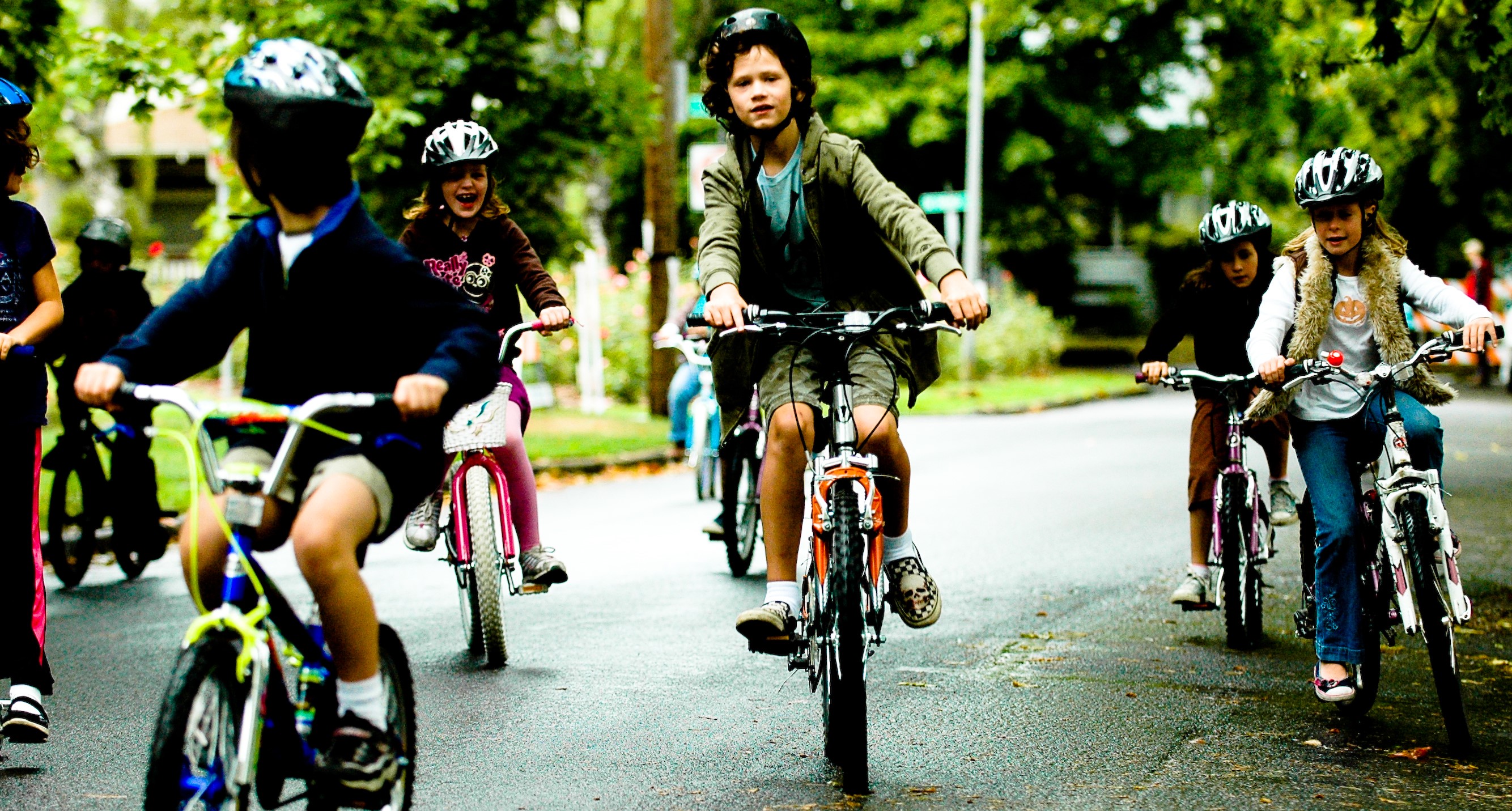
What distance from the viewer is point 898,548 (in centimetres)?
514

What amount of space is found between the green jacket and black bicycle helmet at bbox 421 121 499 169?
1.53 meters

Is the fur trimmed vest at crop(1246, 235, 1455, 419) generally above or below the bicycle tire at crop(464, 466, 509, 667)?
above

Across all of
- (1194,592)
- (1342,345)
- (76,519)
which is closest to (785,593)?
(1342,345)

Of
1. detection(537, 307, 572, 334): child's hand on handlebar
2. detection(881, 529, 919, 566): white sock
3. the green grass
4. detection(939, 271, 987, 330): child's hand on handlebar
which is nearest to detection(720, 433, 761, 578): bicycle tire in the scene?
detection(537, 307, 572, 334): child's hand on handlebar

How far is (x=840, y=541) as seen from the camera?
4.48 metres

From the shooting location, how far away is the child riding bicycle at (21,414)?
5.12 m

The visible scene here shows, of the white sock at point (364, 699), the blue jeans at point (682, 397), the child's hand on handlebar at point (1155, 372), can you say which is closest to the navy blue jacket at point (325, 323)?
the white sock at point (364, 699)

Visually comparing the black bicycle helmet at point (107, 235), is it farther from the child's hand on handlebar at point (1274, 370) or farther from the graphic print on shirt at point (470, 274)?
the child's hand on handlebar at point (1274, 370)

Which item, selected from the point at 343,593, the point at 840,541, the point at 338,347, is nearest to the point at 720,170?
the point at 840,541

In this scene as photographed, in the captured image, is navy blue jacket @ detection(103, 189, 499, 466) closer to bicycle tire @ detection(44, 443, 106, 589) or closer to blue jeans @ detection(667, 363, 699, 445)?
bicycle tire @ detection(44, 443, 106, 589)

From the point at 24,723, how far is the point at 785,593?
2.36m

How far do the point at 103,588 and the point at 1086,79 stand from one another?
2530 centimetres

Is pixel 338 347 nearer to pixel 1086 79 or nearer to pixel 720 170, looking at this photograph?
pixel 720 170

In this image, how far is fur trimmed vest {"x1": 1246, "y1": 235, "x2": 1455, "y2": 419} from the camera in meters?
5.43
